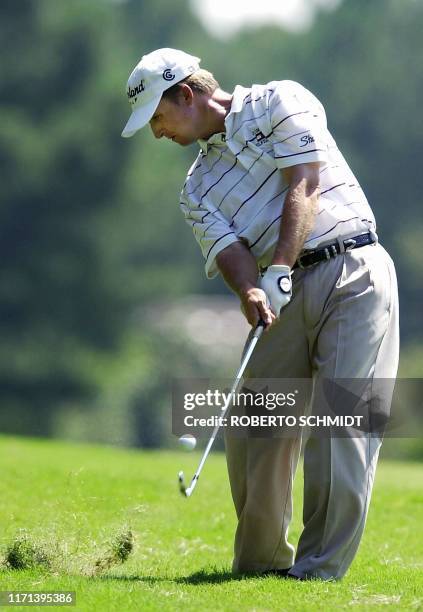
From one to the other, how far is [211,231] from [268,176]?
373 millimetres

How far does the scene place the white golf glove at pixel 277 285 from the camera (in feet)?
20.3

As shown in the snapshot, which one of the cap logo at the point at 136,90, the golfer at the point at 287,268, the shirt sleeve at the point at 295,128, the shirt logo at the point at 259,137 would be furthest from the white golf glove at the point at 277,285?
the cap logo at the point at 136,90

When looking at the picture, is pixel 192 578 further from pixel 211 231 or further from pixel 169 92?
pixel 169 92

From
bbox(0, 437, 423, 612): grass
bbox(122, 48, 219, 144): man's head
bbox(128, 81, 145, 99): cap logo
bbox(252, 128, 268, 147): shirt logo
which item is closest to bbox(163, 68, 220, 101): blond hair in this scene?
bbox(122, 48, 219, 144): man's head

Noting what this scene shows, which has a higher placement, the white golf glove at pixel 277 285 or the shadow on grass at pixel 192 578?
the white golf glove at pixel 277 285

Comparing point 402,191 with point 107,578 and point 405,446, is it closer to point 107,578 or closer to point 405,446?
point 405,446

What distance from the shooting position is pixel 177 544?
304 inches

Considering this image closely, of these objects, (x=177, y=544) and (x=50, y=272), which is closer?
(x=177, y=544)

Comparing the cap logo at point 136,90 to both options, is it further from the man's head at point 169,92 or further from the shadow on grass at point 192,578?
the shadow on grass at point 192,578

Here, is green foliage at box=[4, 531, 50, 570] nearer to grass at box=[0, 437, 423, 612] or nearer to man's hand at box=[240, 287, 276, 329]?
grass at box=[0, 437, 423, 612]

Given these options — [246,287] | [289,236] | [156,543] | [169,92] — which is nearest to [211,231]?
[246,287]

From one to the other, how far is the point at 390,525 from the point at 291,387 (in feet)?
8.22

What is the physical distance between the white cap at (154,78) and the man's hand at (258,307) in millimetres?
962

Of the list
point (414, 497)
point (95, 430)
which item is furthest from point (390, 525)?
point (95, 430)
